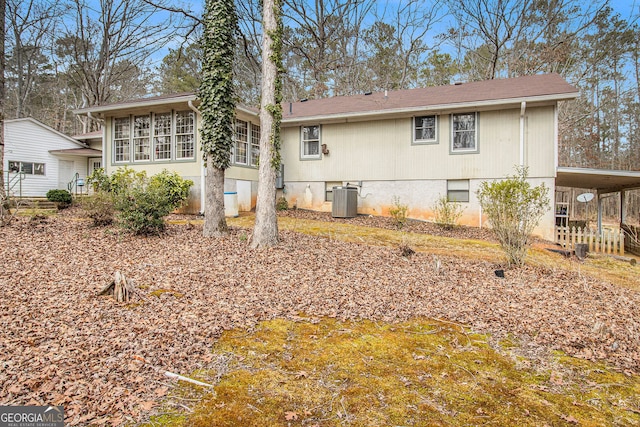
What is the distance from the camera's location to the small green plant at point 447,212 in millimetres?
12070

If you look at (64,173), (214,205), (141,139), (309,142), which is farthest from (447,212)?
(64,173)

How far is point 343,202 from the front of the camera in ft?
43.2

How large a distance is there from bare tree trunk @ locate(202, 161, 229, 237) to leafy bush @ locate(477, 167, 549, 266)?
576 centimetres

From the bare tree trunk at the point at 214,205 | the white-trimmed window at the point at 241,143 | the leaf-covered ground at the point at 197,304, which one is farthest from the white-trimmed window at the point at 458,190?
the bare tree trunk at the point at 214,205

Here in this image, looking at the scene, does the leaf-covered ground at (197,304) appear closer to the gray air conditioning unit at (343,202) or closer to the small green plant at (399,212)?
the small green plant at (399,212)

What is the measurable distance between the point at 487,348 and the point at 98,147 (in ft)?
73.0

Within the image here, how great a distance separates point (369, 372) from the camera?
298cm

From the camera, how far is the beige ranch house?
11977 mm

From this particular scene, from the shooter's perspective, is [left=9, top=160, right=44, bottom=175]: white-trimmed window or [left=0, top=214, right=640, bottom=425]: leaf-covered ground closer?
[left=0, top=214, right=640, bottom=425]: leaf-covered ground

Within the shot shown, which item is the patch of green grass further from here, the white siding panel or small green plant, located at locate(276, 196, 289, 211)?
the white siding panel

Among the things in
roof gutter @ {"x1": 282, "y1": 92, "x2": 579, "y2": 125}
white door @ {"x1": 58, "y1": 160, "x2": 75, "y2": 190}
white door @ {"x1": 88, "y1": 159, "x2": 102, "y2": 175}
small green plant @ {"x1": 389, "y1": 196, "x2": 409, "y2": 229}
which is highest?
roof gutter @ {"x1": 282, "y1": 92, "x2": 579, "y2": 125}

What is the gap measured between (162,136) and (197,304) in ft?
35.0

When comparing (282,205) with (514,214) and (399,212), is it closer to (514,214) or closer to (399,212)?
(399,212)

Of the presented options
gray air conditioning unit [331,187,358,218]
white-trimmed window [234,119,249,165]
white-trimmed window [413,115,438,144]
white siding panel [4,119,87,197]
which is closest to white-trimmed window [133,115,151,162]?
white-trimmed window [234,119,249,165]
